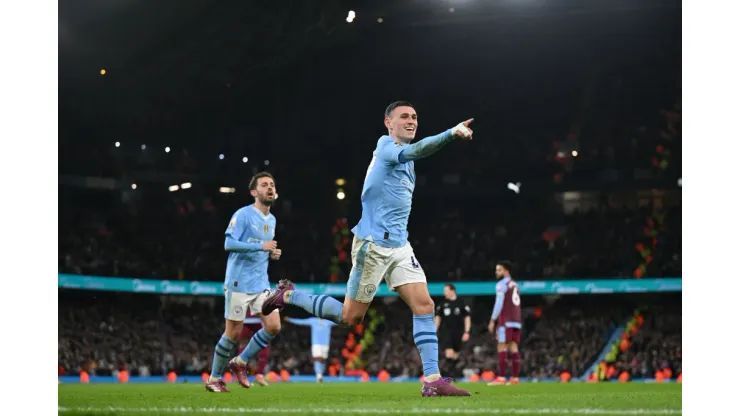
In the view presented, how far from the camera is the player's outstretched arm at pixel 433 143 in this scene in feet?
17.5

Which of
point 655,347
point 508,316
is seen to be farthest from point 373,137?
point 508,316

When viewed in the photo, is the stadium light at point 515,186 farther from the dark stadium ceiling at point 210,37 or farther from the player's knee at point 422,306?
the player's knee at point 422,306

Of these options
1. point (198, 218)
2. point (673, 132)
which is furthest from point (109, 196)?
point (673, 132)

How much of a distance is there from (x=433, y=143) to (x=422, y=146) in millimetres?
147

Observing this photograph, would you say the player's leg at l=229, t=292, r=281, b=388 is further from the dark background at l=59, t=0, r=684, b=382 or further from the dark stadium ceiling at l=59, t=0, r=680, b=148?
the dark background at l=59, t=0, r=684, b=382

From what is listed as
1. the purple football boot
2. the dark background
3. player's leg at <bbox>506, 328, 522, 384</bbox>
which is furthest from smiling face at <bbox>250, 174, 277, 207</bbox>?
the dark background

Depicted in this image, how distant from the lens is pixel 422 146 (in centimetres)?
579

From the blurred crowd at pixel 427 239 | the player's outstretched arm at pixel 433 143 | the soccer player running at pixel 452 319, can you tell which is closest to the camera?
the player's outstretched arm at pixel 433 143

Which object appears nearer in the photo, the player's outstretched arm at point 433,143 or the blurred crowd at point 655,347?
the player's outstretched arm at point 433,143

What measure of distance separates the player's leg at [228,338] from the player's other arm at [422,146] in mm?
2910

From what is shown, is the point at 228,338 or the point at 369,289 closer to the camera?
the point at 369,289

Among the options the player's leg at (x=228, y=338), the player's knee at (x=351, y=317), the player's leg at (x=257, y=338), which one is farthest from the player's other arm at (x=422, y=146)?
the player's leg at (x=257, y=338)

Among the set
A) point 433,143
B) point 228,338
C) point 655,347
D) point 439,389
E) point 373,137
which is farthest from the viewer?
point 373,137

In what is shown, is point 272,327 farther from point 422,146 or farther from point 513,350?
point 513,350
